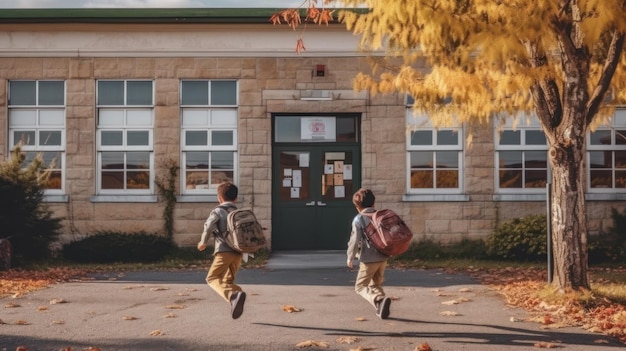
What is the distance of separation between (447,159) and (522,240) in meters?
2.75

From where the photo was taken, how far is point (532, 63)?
418 inches

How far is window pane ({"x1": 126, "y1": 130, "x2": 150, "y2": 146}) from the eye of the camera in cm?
1803

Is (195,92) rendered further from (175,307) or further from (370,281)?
(370,281)

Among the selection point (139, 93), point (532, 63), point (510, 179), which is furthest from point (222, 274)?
point (510, 179)

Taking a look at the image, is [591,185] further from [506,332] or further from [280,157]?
[506,332]

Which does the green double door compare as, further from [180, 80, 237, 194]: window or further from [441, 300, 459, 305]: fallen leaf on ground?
[441, 300, 459, 305]: fallen leaf on ground

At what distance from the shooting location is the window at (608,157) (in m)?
18.1

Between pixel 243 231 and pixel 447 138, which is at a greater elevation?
pixel 447 138

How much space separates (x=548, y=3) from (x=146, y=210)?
1097 cm

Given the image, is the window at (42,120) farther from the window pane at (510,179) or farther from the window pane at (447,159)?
the window pane at (510,179)

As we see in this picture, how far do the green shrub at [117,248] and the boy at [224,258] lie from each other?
8.13m

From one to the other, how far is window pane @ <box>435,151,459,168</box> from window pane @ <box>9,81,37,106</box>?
8.74 metres

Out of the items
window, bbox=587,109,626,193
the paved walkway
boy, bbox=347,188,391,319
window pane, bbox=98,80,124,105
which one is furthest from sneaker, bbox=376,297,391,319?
window pane, bbox=98,80,124,105

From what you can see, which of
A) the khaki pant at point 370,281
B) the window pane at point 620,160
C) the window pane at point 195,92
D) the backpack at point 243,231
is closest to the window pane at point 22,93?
the window pane at point 195,92
